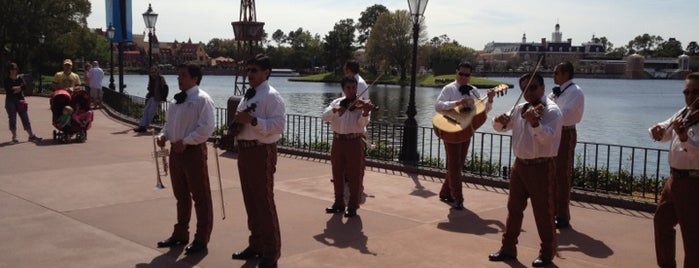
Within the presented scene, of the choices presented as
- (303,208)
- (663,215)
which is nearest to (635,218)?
(663,215)

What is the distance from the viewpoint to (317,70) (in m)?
134

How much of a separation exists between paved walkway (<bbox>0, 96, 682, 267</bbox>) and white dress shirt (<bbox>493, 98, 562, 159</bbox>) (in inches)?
41.4

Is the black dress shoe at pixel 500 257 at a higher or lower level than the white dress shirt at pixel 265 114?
lower

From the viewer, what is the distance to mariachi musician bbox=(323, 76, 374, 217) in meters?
7.48

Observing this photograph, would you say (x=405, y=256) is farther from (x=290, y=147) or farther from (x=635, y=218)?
(x=290, y=147)

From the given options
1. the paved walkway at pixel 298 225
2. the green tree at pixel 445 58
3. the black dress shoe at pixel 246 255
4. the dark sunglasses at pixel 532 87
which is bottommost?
the paved walkway at pixel 298 225

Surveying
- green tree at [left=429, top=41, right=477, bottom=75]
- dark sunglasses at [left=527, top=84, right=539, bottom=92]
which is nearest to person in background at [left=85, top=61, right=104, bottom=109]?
dark sunglasses at [left=527, top=84, right=539, bottom=92]

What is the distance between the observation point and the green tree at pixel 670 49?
586 ft

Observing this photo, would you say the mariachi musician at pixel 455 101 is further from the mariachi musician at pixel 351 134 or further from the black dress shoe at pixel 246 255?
the black dress shoe at pixel 246 255

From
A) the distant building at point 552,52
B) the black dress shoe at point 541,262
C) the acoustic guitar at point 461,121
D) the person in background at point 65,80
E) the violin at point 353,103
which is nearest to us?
the black dress shoe at point 541,262

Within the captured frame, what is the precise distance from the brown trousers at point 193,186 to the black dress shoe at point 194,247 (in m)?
0.03

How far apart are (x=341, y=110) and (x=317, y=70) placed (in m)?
128

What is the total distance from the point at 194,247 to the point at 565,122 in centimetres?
403

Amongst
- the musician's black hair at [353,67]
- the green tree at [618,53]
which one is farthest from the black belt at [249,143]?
the green tree at [618,53]
